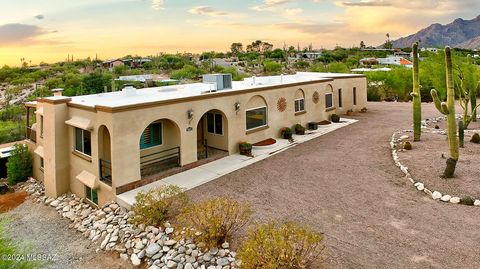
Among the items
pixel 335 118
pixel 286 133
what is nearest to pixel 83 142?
pixel 286 133

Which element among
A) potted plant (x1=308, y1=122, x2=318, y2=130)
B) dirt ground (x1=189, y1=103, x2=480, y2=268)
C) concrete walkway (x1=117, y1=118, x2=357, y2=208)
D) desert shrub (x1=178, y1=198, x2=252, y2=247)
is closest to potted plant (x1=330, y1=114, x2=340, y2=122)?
potted plant (x1=308, y1=122, x2=318, y2=130)

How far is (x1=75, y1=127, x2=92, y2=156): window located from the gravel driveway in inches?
116

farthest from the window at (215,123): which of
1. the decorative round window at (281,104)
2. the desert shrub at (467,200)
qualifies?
the desert shrub at (467,200)

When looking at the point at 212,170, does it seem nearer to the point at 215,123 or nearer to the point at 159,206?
the point at 215,123

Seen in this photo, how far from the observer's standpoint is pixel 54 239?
12.6m

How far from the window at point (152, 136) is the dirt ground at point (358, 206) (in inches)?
151

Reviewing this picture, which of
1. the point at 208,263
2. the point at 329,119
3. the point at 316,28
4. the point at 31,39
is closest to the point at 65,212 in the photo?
the point at 208,263

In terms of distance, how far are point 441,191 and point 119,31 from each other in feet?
116

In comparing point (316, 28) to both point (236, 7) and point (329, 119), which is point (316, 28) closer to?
point (236, 7)

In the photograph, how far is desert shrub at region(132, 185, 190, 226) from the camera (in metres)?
11.3

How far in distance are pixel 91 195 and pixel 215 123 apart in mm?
7234

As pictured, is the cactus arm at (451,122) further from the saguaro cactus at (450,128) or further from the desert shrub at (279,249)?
the desert shrub at (279,249)

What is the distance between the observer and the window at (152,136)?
1609 centimetres

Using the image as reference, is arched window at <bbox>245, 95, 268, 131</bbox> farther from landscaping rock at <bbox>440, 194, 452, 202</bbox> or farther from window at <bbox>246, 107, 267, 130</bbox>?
landscaping rock at <bbox>440, 194, 452, 202</bbox>
